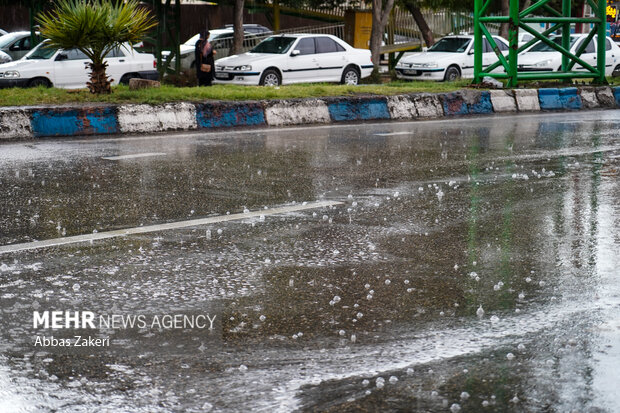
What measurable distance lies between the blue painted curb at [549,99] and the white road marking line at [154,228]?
10.9 metres

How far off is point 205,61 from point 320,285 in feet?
54.6

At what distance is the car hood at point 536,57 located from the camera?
26094mm

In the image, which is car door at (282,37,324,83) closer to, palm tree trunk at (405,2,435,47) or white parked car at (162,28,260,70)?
white parked car at (162,28,260,70)

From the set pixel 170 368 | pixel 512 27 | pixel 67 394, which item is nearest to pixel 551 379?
pixel 170 368

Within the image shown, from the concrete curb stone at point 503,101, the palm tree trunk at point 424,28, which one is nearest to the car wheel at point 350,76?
the concrete curb stone at point 503,101

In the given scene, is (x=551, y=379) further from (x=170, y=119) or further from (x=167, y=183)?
(x=170, y=119)

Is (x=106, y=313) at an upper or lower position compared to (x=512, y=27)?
lower

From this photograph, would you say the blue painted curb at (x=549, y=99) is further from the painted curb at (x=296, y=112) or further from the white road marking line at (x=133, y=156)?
the white road marking line at (x=133, y=156)

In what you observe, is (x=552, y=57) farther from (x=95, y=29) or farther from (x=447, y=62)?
(x=95, y=29)

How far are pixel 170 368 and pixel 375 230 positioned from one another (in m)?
2.71

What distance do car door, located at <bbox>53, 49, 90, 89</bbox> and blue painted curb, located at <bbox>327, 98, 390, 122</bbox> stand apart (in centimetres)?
915

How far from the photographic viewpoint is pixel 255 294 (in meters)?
4.38

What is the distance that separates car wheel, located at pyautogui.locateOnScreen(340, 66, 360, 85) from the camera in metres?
24.5

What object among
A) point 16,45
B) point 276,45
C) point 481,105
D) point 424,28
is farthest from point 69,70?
point 424,28
